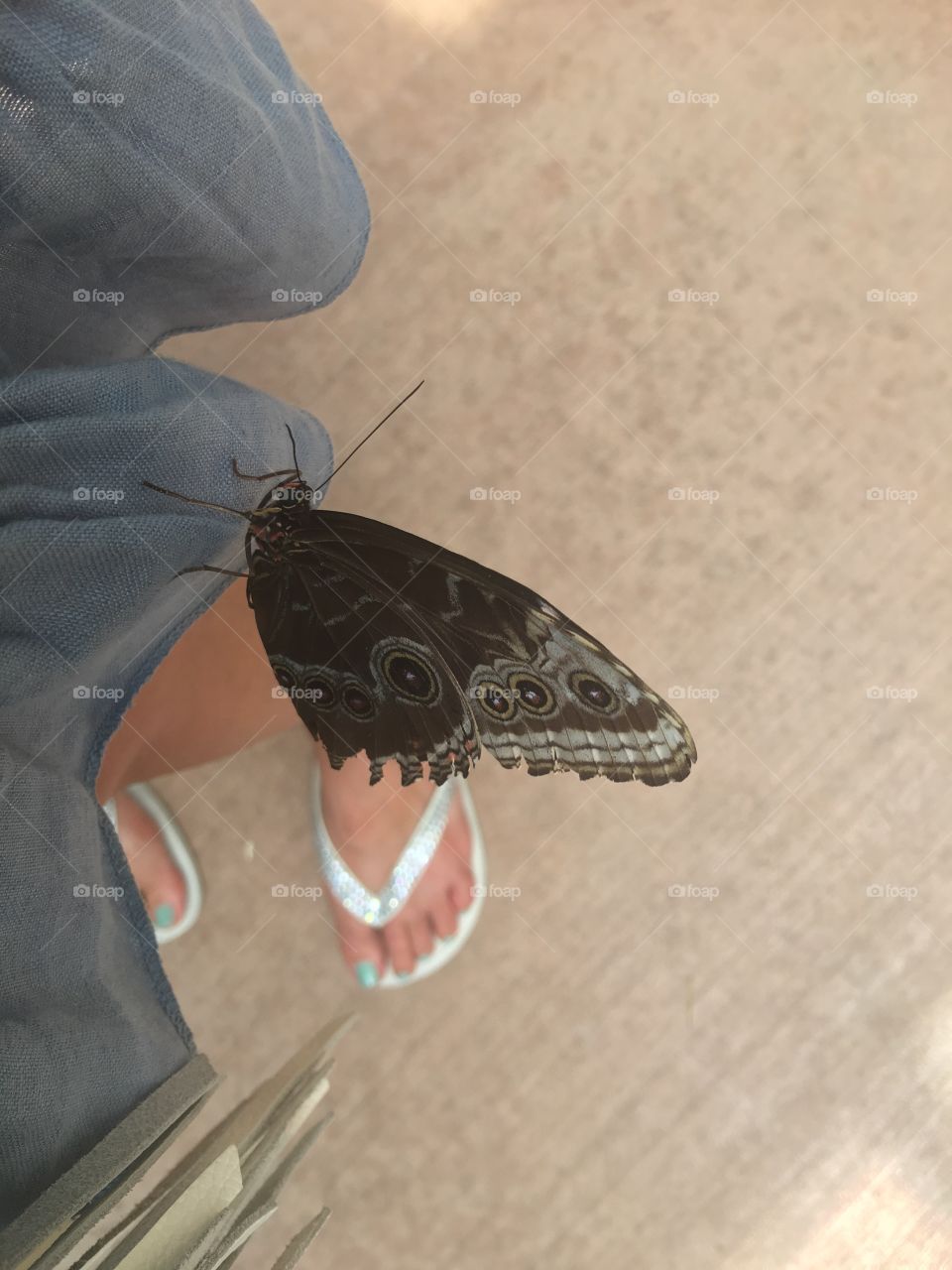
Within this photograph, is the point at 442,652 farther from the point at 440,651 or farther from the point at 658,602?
the point at 658,602

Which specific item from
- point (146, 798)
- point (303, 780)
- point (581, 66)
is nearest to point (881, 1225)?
point (303, 780)

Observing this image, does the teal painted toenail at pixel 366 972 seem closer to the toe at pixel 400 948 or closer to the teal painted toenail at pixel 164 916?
the toe at pixel 400 948

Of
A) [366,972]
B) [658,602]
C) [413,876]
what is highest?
[658,602]

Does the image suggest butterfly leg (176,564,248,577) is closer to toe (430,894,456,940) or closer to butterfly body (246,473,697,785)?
butterfly body (246,473,697,785)

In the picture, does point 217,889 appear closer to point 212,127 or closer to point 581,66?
point 212,127

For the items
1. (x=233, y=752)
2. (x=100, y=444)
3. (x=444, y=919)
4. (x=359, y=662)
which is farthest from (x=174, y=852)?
(x=100, y=444)

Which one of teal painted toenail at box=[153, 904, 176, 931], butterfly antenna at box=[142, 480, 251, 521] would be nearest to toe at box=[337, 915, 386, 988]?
teal painted toenail at box=[153, 904, 176, 931]
